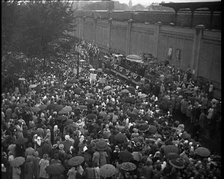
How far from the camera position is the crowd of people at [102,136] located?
1066 centimetres

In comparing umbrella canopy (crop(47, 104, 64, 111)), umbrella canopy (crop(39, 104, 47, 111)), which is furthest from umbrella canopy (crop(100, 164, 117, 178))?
umbrella canopy (crop(39, 104, 47, 111))

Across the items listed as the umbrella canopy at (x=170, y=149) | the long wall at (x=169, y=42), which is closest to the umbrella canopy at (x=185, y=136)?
the umbrella canopy at (x=170, y=149)

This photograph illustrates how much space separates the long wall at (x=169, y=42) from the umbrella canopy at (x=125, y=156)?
13.6m

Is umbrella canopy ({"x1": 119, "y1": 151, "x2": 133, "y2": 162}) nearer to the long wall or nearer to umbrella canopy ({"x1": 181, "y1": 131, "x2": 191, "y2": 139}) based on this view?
umbrella canopy ({"x1": 181, "y1": 131, "x2": 191, "y2": 139})

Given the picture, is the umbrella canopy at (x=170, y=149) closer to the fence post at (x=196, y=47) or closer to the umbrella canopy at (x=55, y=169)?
the umbrella canopy at (x=55, y=169)

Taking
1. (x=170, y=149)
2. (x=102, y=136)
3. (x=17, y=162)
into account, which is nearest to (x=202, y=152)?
(x=170, y=149)

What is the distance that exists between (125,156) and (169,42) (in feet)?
67.6

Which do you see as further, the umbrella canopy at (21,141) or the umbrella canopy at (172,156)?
the umbrella canopy at (21,141)

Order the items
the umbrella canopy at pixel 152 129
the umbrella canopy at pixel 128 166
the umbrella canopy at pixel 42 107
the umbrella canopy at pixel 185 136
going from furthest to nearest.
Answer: the umbrella canopy at pixel 42 107, the umbrella canopy at pixel 152 129, the umbrella canopy at pixel 185 136, the umbrella canopy at pixel 128 166

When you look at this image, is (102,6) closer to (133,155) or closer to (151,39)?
(151,39)

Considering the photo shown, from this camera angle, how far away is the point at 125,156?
10953 mm

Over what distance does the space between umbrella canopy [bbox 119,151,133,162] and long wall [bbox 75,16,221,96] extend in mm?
13552

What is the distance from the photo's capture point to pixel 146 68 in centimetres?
2772

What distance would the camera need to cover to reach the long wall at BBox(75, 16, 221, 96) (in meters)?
24.1
